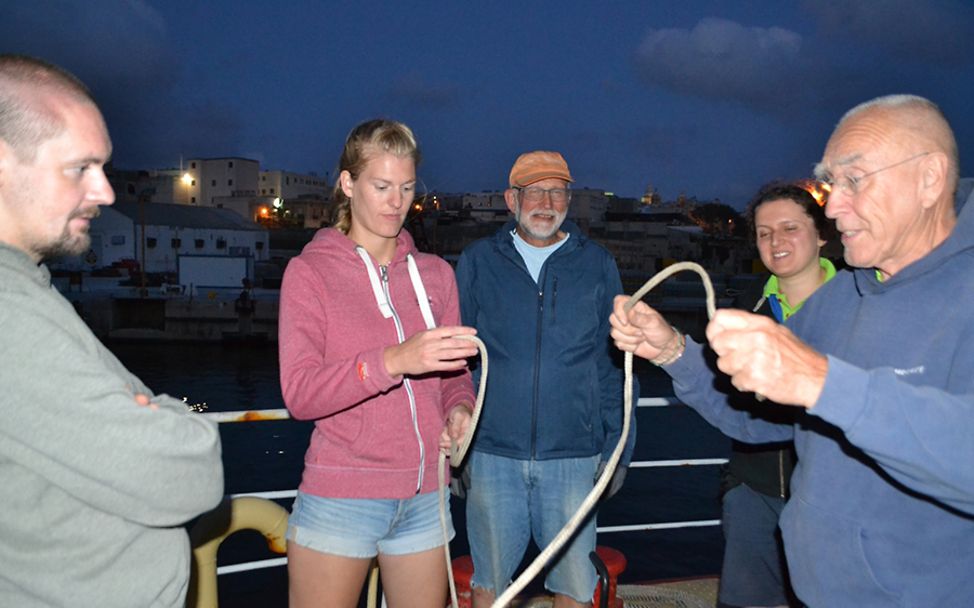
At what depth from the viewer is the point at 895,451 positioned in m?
1.25

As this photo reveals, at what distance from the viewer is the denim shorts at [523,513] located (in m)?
2.84

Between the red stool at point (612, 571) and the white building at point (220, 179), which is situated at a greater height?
the white building at point (220, 179)

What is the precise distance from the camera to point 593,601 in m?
3.00

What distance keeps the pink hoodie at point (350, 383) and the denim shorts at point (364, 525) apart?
Answer: 0.04 meters

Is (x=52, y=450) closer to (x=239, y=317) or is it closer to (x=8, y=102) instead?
(x=8, y=102)

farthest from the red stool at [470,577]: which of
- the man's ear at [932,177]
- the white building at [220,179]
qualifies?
the white building at [220,179]

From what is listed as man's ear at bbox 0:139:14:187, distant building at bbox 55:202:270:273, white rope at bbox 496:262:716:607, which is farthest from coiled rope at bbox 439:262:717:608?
distant building at bbox 55:202:270:273

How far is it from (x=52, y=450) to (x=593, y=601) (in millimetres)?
2454

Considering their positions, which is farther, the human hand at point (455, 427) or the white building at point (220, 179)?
the white building at point (220, 179)

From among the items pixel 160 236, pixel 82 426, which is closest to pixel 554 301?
pixel 82 426

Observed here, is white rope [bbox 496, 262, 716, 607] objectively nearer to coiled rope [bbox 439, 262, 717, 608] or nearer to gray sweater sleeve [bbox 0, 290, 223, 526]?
coiled rope [bbox 439, 262, 717, 608]

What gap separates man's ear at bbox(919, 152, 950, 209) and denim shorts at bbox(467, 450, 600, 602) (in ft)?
5.73

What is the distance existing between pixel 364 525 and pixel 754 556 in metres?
1.55

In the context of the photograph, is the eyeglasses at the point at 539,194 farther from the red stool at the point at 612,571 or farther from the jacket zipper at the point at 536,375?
the red stool at the point at 612,571
